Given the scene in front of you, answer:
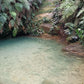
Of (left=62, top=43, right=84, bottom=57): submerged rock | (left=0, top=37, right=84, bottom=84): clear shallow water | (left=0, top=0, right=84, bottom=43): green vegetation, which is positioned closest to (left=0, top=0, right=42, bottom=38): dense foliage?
(left=0, top=0, right=84, bottom=43): green vegetation

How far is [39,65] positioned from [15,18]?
353 cm

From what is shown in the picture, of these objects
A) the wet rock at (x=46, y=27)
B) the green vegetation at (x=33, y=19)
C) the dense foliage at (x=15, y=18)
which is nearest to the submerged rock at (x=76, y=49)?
the green vegetation at (x=33, y=19)

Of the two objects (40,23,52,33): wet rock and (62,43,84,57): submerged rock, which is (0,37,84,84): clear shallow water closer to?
(62,43,84,57): submerged rock

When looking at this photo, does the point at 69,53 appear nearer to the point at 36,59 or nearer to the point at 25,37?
the point at 36,59

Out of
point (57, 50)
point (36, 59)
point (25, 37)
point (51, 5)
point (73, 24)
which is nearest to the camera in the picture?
point (36, 59)

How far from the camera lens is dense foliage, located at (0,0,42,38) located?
7270mm

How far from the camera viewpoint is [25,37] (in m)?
8.28

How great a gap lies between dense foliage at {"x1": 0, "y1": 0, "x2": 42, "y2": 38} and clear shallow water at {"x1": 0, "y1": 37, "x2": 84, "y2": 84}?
1339 mm

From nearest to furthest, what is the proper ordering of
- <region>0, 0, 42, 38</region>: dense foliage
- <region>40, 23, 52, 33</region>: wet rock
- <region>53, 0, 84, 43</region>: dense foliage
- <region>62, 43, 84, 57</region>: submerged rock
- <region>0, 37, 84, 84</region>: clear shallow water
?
<region>0, 37, 84, 84</region>: clear shallow water → <region>62, 43, 84, 57</region>: submerged rock → <region>53, 0, 84, 43</region>: dense foliage → <region>0, 0, 42, 38</region>: dense foliage → <region>40, 23, 52, 33</region>: wet rock

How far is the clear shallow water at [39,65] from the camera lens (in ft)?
13.0

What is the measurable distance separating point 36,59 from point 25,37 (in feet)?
10.6

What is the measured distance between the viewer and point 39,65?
4.80 metres

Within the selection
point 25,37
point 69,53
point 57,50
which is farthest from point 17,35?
point 69,53

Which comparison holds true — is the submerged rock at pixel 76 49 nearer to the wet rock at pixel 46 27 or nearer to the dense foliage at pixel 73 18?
the dense foliage at pixel 73 18
